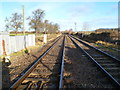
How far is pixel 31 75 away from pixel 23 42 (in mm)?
10849

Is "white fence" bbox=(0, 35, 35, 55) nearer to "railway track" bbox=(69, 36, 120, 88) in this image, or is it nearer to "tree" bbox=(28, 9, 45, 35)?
"railway track" bbox=(69, 36, 120, 88)

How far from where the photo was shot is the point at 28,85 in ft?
15.1

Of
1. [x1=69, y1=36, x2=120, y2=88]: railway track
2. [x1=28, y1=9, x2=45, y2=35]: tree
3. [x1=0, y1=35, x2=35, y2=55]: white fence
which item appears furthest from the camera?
[x1=28, y1=9, x2=45, y2=35]: tree

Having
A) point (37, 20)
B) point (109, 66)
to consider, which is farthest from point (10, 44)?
point (37, 20)

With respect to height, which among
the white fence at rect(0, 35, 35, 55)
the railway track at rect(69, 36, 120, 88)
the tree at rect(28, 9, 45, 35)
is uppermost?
the tree at rect(28, 9, 45, 35)

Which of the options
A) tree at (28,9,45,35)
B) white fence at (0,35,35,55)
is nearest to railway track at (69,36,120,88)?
white fence at (0,35,35,55)

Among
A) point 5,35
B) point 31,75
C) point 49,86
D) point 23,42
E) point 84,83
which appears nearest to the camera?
point 49,86

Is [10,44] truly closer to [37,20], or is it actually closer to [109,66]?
[109,66]

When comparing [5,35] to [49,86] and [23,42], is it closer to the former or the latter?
[23,42]

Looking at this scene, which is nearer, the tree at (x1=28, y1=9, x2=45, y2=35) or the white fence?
the white fence

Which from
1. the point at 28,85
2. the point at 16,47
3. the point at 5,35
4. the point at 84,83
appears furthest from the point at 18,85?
the point at 16,47

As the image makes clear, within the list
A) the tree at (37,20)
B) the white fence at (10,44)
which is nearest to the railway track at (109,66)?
the white fence at (10,44)

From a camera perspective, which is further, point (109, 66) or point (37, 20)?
point (37, 20)

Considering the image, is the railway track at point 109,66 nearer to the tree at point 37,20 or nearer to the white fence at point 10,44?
the white fence at point 10,44
